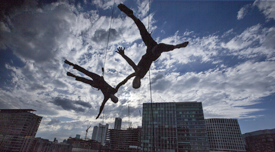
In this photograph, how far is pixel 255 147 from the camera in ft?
229

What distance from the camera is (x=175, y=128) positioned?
52719 mm

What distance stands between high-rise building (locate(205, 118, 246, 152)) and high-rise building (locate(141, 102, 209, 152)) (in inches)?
1374

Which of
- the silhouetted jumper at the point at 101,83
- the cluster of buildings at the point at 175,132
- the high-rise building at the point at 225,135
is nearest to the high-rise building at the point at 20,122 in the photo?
the cluster of buildings at the point at 175,132

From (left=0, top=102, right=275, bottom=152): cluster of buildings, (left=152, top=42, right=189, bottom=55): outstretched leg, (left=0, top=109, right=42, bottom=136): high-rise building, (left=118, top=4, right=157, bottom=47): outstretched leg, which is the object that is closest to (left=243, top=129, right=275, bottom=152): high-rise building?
(left=0, top=102, right=275, bottom=152): cluster of buildings

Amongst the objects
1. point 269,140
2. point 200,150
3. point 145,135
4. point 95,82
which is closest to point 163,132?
point 145,135

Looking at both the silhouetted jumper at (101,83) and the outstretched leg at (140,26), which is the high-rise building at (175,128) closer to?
the silhouetted jumper at (101,83)

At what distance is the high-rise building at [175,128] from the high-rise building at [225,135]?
34.9 m

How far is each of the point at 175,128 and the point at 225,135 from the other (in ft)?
144

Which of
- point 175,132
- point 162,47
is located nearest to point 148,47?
point 162,47

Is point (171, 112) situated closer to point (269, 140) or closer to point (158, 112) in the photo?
point (158, 112)

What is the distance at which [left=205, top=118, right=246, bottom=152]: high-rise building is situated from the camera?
67.5 m

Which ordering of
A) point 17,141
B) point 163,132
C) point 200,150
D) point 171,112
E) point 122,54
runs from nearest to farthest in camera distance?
point 122,54
point 200,150
point 163,132
point 171,112
point 17,141

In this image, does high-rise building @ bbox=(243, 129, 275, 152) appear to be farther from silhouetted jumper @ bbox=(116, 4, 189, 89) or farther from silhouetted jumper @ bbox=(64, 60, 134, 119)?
silhouetted jumper @ bbox=(116, 4, 189, 89)

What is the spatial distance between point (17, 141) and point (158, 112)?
82.1 m
